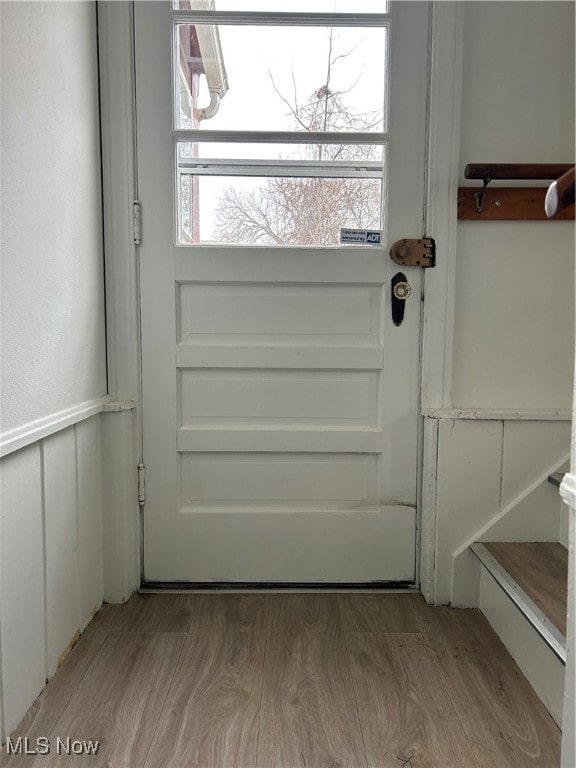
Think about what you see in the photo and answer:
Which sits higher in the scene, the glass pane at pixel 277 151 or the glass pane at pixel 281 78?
the glass pane at pixel 281 78

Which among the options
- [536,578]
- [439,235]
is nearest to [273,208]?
[439,235]

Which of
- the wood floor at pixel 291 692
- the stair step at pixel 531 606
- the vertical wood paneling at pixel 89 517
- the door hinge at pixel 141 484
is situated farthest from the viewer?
the door hinge at pixel 141 484

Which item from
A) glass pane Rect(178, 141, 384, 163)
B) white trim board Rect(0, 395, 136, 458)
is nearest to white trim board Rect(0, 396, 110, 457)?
white trim board Rect(0, 395, 136, 458)

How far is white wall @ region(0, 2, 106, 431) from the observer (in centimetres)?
109

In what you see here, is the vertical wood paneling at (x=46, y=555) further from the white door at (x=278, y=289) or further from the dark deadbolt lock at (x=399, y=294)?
the dark deadbolt lock at (x=399, y=294)

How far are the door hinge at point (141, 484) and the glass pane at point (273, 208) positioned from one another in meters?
0.75

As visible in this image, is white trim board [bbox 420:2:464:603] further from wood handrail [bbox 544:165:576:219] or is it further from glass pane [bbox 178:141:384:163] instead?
wood handrail [bbox 544:165:576:219]

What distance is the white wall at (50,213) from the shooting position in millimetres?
1088

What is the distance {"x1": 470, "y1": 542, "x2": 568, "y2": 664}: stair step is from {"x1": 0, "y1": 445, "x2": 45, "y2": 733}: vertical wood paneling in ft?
3.81

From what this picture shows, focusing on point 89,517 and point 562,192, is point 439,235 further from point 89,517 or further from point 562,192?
point 89,517

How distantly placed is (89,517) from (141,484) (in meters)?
0.21

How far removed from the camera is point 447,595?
1647mm

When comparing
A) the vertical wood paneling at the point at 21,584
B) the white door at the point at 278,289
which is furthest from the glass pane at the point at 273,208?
the vertical wood paneling at the point at 21,584

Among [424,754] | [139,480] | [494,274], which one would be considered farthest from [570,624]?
[139,480]
